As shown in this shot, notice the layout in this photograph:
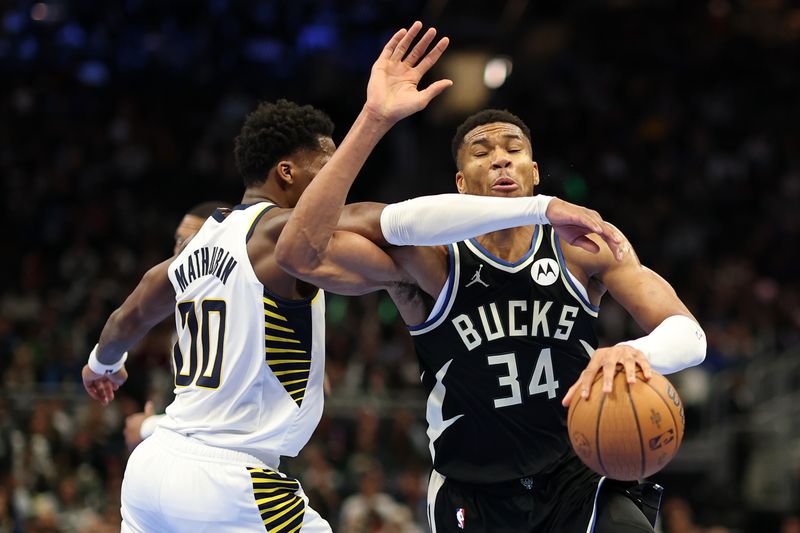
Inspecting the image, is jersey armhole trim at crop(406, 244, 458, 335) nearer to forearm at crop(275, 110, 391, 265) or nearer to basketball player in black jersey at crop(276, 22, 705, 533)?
basketball player in black jersey at crop(276, 22, 705, 533)

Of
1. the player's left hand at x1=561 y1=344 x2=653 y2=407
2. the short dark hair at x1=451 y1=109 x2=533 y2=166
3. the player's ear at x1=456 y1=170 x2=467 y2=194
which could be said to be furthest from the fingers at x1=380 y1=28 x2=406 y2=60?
the player's left hand at x1=561 y1=344 x2=653 y2=407

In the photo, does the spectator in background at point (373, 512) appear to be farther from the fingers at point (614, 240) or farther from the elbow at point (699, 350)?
the fingers at point (614, 240)

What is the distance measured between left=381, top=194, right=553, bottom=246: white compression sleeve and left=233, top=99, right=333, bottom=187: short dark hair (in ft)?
2.31

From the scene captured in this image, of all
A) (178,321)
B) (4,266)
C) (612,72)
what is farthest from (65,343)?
(612,72)

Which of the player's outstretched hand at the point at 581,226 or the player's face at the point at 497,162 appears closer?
the player's outstretched hand at the point at 581,226

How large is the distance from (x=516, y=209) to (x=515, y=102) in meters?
17.4

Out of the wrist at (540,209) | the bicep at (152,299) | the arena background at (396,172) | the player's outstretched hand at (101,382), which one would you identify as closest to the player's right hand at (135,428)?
the player's outstretched hand at (101,382)

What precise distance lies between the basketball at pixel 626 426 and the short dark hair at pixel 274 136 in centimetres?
176

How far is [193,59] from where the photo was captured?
21.0m

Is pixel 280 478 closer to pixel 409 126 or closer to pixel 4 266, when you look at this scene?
pixel 4 266

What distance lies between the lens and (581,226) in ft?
14.4

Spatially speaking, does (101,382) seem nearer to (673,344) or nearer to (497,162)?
(497,162)

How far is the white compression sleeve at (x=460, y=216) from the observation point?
14.6 feet

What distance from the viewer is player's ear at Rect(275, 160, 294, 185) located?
5035 mm
